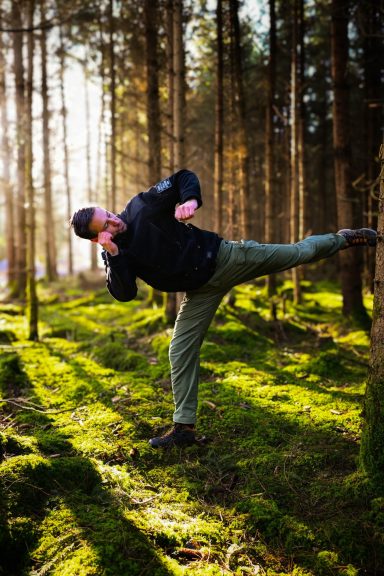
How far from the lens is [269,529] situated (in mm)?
2875

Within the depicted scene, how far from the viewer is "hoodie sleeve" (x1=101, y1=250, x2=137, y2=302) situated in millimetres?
3703

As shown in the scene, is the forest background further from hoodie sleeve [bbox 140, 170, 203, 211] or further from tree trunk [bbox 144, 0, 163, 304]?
hoodie sleeve [bbox 140, 170, 203, 211]

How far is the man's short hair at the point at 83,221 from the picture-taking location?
3.59 meters

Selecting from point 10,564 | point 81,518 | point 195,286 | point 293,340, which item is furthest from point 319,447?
point 293,340

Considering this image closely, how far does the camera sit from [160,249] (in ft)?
12.3

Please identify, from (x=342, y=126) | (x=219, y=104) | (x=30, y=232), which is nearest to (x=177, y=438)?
(x=30, y=232)

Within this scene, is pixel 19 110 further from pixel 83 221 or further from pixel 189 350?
pixel 189 350

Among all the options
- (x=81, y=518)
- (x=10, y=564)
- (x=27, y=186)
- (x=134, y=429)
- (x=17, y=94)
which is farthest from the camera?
(x=17, y=94)

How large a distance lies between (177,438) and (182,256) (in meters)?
1.68

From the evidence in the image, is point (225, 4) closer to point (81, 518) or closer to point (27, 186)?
point (27, 186)

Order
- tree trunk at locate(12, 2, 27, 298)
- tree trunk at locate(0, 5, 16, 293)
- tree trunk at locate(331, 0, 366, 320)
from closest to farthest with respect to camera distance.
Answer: tree trunk at locate(331, 0, 366, 320)
tree trunk at locate(12, 2, 27, 298)
tree trunk at locate(0, 5, 16, 293)

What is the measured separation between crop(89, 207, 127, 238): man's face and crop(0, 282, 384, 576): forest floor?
1.81m

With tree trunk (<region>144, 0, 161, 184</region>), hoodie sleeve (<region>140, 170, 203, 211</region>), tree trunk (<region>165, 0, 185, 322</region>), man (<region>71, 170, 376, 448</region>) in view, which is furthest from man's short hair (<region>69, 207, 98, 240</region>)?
tree trunk (<region>144, 0, 161, 184</region>)

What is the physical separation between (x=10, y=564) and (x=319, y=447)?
8.29ft
